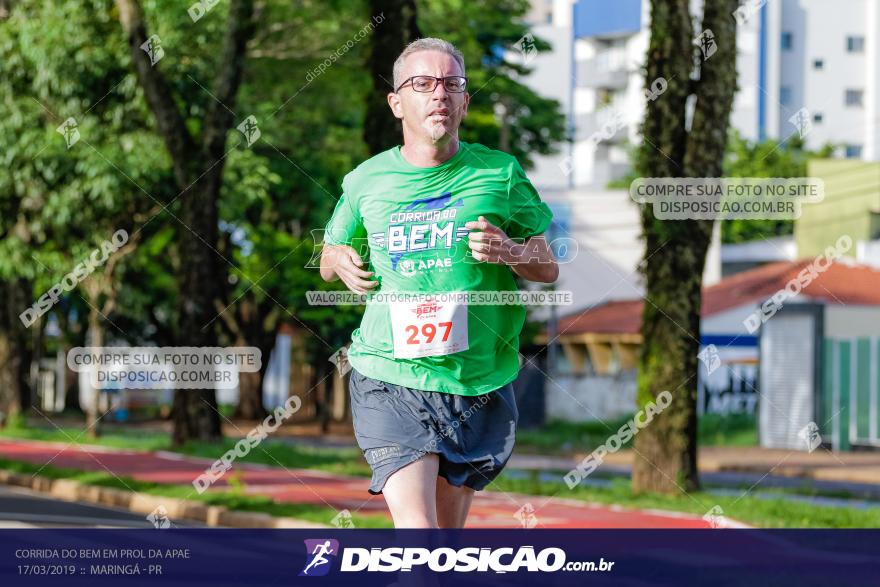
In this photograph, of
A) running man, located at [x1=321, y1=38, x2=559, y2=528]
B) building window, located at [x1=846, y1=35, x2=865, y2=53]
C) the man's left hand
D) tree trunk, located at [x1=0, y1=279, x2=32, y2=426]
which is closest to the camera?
the man's left hand

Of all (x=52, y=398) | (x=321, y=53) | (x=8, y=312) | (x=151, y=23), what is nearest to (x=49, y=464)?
(x=151, y=23)

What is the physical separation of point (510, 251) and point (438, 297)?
31 cm

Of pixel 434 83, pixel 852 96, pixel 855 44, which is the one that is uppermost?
pixel 855 44

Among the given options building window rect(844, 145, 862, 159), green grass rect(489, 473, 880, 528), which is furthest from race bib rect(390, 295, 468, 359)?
building window rect(844, 145, 862, 159)

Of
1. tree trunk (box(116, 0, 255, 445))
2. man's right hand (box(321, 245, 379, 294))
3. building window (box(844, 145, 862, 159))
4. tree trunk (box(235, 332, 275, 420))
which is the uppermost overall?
building window (box(844, 145, 862, 159))

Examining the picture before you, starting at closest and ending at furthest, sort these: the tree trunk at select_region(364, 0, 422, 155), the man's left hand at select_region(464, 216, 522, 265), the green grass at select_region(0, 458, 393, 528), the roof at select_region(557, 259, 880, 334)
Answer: the man's left hand at select_region(464, 216, 522, 265), the green grass at select_region(0, 458, 393, 528), the tree trunk at select_region(364, 0, 422, 155), the roof at select_region(557, 259, 880, 334)

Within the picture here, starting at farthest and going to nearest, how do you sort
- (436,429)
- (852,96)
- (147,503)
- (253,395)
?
(852,96) → (253,395) → (147,503) → (436,429)

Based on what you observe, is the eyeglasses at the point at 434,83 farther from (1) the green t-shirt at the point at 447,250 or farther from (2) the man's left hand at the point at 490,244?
(2) the man's left hand at the point at 490,244

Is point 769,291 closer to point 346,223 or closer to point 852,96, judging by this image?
point 346,223

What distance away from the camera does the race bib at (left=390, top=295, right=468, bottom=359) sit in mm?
5047

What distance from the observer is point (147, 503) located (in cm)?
1446

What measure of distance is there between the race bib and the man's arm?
23cm

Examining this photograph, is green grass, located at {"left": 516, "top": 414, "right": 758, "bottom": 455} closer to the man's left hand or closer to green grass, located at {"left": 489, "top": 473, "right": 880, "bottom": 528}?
green grass, located at {"left": 489, "top": 473, "right": 880, "bottom": 528}

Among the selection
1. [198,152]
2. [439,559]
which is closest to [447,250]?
[439,559]
